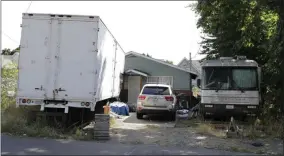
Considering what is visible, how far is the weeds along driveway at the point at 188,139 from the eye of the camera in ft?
33.1

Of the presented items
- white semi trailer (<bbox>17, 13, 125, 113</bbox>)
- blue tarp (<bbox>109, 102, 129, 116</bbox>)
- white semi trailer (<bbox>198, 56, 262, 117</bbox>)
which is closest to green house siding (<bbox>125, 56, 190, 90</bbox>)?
blue tarp (<bbox>109, 102, 129, 116</bbox>)

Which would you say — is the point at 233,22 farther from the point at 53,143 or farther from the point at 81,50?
the point at 53,143

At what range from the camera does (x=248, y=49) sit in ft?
68.7

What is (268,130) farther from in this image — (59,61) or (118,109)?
(118,109)

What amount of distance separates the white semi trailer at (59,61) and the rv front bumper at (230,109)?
19.7 ft

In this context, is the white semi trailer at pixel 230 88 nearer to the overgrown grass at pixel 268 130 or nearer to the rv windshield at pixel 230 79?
the rv windshield at pixel 230 79

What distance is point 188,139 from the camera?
1133cm

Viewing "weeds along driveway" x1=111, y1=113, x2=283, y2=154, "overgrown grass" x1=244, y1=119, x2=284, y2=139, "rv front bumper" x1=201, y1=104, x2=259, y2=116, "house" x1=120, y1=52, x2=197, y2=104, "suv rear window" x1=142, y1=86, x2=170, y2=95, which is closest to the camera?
"weeds along driveway" x1=111, y1=113, x2=283, y2=154

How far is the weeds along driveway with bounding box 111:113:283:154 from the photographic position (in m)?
10.1

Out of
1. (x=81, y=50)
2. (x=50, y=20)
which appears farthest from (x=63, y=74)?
(x=50, y=20)

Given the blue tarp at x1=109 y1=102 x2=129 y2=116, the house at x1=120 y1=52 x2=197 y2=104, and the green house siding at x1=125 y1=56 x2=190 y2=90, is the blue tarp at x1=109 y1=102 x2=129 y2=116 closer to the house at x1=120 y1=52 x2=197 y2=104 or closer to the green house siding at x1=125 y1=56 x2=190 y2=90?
the house at x1=120 y1=52 x2=197 y2=104

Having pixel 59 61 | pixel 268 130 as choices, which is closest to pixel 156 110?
pixel 268 130

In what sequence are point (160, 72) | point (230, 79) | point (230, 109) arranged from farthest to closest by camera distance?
point (160, 72)
point (230, 79)
point (230, 109)

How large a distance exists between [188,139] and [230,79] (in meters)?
5.13
